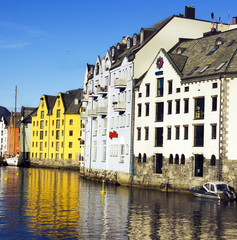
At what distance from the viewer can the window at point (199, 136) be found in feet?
210

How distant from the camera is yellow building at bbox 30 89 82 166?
491 feet

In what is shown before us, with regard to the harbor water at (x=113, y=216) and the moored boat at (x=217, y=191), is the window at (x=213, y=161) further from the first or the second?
the harbor water at (x=113, y=216)

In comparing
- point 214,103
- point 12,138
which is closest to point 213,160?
point 214,103

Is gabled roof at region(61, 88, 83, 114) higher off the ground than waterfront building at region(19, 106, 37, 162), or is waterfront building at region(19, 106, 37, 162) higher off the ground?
gabled roof at region(61, 88, 83, 114)

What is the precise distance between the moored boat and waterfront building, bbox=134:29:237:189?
1.78m

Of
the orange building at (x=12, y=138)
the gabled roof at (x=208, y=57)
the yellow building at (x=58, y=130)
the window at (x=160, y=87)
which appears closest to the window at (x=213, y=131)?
the gabled roof at (x=208, y=57)

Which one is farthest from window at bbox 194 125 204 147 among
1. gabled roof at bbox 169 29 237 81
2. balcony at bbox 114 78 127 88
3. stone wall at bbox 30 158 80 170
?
stone wall at bbox 30 158 80 170

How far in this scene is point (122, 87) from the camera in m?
82.4

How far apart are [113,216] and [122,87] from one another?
41.4m

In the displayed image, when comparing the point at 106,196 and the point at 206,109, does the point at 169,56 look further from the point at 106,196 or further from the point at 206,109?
the point at 106,196

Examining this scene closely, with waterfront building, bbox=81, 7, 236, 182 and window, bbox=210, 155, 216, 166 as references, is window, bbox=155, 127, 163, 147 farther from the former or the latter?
window, bbox=210, 155, 216, 166

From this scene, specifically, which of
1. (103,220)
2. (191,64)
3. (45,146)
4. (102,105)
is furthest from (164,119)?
(45,146)

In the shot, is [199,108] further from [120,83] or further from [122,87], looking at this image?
[122,87]

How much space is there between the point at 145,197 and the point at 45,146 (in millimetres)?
102763
